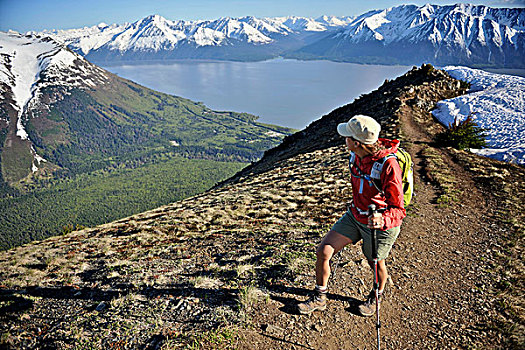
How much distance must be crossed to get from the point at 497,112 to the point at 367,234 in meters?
21.9

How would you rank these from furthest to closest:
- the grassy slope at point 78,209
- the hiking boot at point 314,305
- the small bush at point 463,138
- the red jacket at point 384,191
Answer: the grassy slope at point 78,209
the small bush at point 463,138
the hiking boot at point 314,305
the red jacket at point 384,191

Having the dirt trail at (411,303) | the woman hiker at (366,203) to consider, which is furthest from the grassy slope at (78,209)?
the woman hiker at (366,203)

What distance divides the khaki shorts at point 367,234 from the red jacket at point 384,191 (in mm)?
193

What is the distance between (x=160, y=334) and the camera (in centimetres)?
574

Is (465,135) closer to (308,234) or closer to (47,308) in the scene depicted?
(308,234)

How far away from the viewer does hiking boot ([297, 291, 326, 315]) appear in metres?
6.05

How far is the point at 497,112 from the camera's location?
20594 mm

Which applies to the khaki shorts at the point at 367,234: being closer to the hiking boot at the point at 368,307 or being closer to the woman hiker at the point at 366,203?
the woman hiker at the point at 366,203

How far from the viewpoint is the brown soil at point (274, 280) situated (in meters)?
5.71

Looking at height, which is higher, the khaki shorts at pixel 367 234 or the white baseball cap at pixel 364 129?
the white baseball cap at pixel 364 129

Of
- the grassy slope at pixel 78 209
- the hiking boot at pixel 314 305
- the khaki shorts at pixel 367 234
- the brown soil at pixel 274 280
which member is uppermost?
the khaki shorts at pixel 367 234

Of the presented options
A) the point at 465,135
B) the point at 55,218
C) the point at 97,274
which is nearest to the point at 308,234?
the point at 97,274

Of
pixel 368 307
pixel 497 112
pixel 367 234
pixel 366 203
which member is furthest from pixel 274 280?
pixel 497 112

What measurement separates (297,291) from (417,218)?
6096 mm
